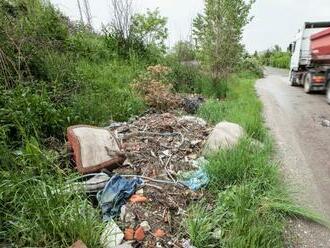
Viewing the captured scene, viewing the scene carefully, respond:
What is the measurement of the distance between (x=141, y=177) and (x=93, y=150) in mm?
770

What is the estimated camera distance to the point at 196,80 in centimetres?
1066

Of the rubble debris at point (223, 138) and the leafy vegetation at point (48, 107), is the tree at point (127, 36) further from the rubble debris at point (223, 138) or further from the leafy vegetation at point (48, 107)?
the rubble debris at point (223, 138)

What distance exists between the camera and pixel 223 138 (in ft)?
16.9

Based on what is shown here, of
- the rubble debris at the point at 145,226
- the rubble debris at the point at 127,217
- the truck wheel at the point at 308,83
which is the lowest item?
the truck wheel at the point at 308,83

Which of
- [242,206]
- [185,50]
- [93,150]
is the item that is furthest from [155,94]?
[185,50]

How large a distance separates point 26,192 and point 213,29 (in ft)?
31.1

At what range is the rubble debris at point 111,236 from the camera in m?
2.88

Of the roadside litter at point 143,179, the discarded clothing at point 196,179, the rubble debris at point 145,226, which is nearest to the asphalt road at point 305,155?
the discarded clothing at point 196,179

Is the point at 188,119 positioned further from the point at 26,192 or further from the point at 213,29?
the point at 213,29

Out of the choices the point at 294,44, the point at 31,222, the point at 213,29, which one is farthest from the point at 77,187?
the point at 294,44

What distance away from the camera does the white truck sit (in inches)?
492

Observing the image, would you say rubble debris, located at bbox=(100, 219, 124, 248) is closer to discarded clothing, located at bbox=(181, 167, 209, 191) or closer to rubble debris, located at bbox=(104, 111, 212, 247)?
rubble debris, located at bbox=(104, 111, 212, 247)

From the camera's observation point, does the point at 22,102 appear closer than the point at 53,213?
No

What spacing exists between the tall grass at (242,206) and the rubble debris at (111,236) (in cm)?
68
